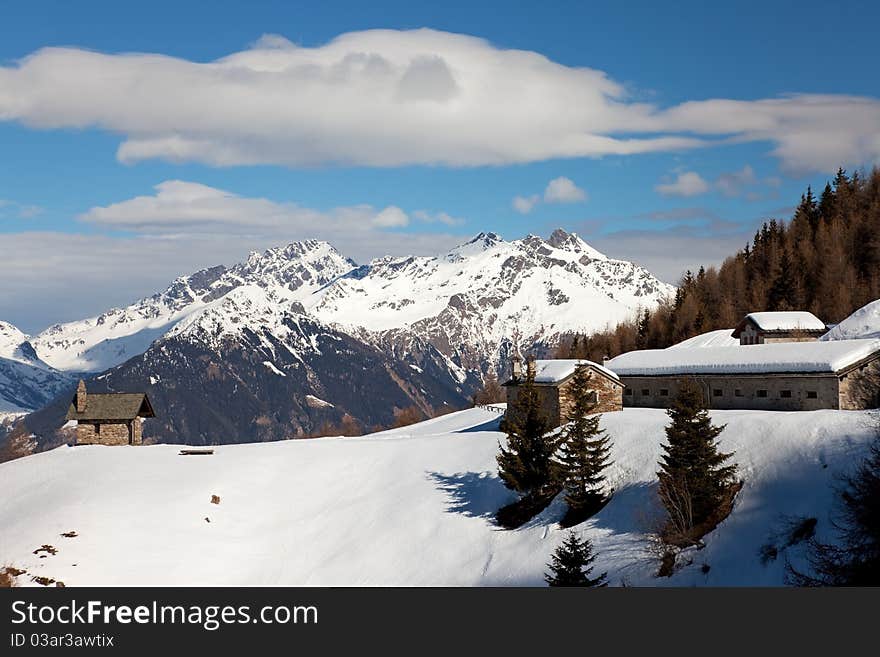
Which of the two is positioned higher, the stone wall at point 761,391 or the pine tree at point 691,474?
the stone wall at point 761,391

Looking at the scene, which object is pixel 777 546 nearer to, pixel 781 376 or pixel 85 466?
pixel 781 376

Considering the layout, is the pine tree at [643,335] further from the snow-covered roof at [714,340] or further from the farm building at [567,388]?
the farm building at [567,388]

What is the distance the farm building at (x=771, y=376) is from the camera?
206 feet

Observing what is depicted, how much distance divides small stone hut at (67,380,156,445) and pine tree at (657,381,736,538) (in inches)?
2120

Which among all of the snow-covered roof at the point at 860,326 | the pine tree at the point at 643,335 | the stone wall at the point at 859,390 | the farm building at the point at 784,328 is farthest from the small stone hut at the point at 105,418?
the pine tree at the point at 643,335

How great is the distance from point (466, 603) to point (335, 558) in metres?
24.8

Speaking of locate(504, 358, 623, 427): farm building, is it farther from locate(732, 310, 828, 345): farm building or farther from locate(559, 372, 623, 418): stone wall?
locate(732, 310, 828, 345): farm building

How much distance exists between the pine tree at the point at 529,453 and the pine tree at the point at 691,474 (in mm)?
11064

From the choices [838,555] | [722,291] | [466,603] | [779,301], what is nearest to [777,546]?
[838,555]

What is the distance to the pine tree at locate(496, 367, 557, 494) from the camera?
201 ft

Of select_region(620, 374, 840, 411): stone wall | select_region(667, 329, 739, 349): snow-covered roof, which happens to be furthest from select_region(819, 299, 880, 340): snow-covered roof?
select_region(620, 374, 840, 411): stone wall

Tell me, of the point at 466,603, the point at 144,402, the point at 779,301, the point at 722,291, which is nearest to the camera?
the point at 466,603

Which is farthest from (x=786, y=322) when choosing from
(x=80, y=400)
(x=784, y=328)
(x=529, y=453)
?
(x=80, y=400)

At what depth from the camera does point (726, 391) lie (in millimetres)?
70375
